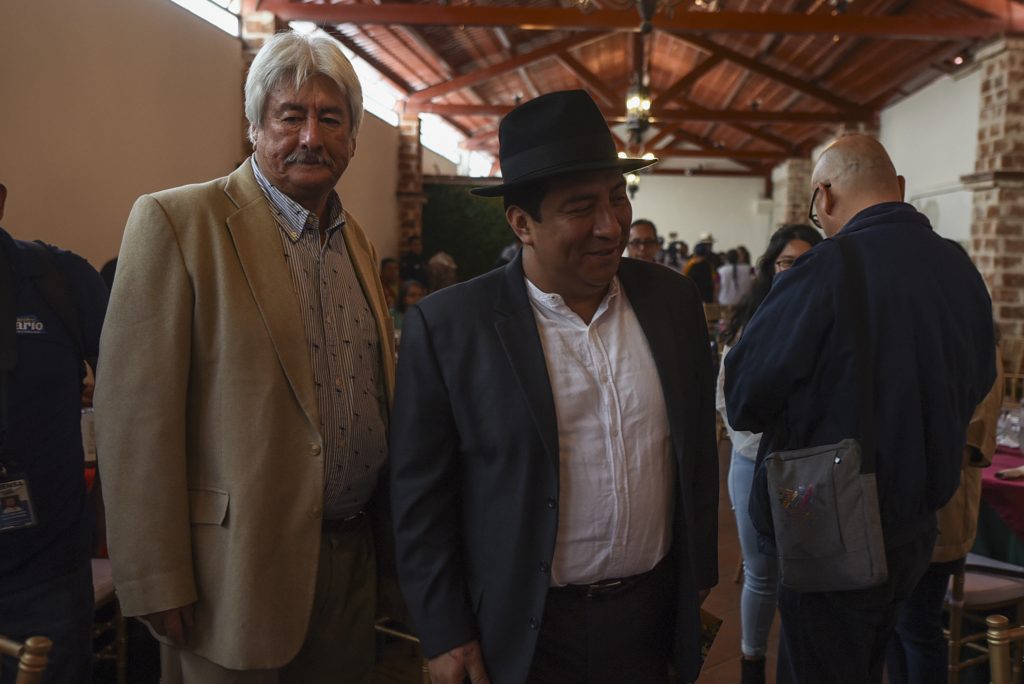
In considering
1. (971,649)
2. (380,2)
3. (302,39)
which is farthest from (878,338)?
(380,2)

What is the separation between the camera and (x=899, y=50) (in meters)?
11.1

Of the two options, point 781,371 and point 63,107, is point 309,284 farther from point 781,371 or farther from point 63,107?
point 63,107

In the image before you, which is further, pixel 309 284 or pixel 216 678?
pixel 309 284

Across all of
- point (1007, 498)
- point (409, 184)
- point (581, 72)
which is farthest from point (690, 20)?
point (1007, 498)

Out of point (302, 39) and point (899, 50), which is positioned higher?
point (899, 50)

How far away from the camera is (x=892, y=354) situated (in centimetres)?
182

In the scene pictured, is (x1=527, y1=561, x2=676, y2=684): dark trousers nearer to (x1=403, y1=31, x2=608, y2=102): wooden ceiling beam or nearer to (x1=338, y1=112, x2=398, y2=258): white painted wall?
(x1=338, y1=112, x2=398, y2=258): white painted wall

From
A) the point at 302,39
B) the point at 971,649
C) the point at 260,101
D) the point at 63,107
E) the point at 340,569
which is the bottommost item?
the point at 971,649

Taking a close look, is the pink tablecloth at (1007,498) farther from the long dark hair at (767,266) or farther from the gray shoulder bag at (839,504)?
the gray shoulder bag at (839,504)

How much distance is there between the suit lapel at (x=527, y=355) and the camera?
1.44 metres

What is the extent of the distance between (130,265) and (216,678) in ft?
2.43

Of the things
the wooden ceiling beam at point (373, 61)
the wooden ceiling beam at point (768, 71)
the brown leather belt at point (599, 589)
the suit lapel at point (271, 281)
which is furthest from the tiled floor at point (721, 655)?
the wooden ceiling beam at point (768, 71)

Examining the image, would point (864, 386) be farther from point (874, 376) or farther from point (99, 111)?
point (99, 111)

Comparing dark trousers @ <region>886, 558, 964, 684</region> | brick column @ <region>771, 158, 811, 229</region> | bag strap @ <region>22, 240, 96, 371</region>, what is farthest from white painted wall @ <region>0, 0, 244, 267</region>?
brick column @ <region>771, 158, 811, 229</region>
